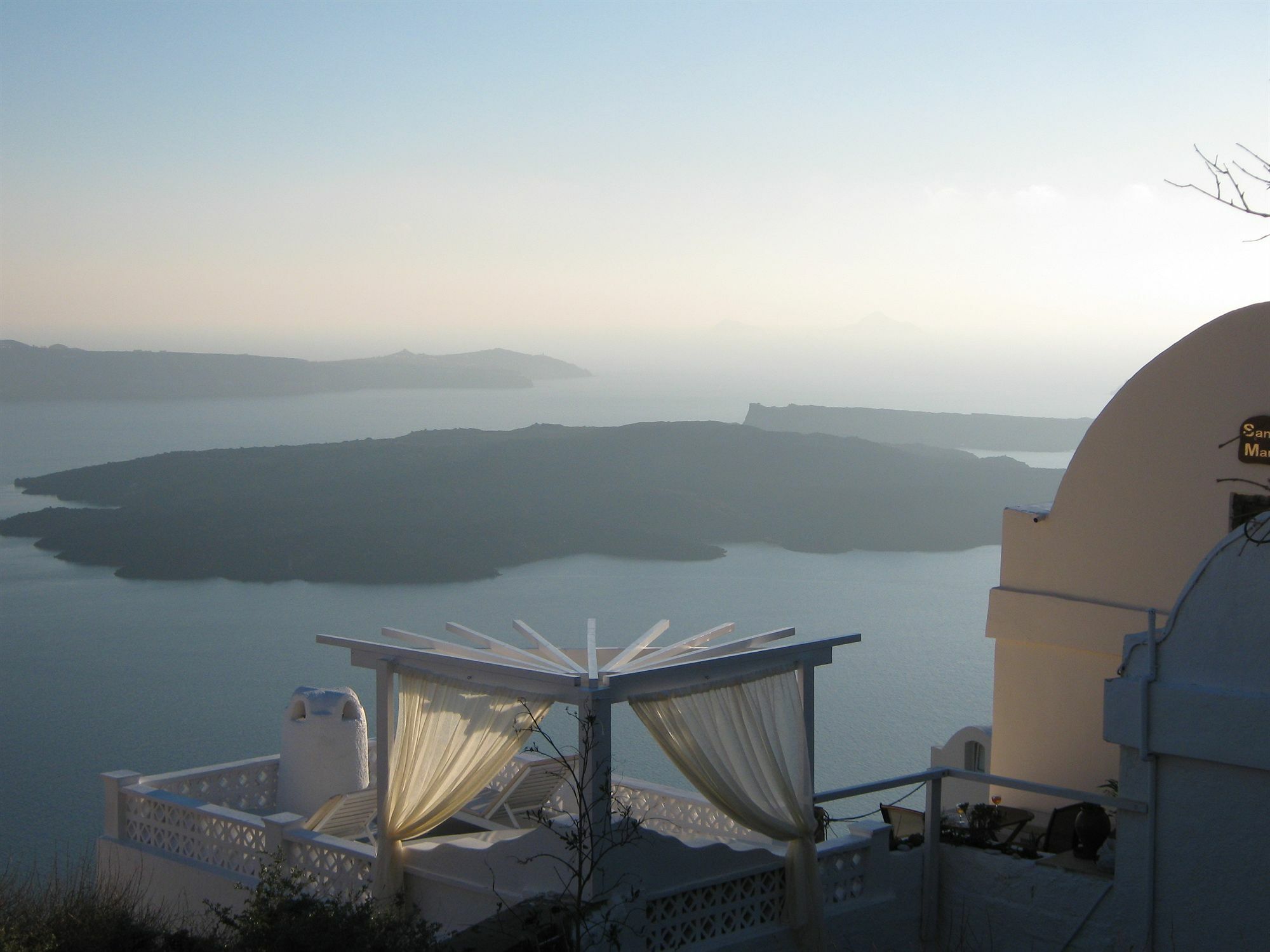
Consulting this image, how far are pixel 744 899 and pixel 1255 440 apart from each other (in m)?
4.30

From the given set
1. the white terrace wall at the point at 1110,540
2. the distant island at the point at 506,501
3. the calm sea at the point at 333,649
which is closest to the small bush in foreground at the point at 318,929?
the white terrace wall at the point at 1110,540

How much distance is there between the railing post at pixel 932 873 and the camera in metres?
6.23

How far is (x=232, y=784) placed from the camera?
823cm

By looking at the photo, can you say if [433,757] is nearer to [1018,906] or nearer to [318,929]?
[318,929]

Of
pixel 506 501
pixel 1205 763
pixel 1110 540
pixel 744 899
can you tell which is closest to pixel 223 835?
pixel 744 899

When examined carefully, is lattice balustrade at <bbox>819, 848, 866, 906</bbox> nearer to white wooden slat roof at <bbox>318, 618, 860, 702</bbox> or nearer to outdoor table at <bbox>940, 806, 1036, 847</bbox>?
outdoor table at <bbox>940, 806, 1036, 847</bbox>

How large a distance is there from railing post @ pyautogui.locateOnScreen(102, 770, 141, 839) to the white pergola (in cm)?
259

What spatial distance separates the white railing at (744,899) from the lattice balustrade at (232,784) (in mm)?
3983

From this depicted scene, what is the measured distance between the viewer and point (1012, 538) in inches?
325

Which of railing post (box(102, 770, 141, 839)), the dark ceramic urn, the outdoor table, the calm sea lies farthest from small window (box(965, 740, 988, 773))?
the calm sea

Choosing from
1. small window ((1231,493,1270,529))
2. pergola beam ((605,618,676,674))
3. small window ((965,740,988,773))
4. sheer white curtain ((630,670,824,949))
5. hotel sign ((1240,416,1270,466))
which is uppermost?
hotel sign ((1240,416,1270,466))

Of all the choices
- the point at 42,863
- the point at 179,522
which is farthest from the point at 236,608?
the point at 42,863

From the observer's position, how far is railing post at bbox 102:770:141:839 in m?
7.35

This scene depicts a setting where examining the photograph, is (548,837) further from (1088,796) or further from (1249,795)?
(1249,795)
